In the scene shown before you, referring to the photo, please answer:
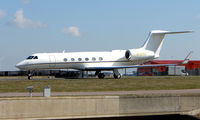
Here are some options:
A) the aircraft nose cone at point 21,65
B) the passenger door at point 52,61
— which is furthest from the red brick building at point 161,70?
the aircraft nose cone at point 21,65

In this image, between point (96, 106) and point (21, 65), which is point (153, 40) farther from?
point (96, 106)

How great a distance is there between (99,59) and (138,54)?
17.4ft

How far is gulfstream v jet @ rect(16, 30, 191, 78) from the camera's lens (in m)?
38.1

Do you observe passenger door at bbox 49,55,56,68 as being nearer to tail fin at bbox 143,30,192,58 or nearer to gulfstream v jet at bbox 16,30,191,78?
gulfstream v jet at bbox 16,30,191,78

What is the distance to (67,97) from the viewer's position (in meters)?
17.9

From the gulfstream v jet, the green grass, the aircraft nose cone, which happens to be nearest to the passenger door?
the gulfstream v jet

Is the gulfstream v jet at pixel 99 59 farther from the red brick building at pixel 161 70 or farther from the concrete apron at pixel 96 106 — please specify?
the red brick building at pixel 161 70

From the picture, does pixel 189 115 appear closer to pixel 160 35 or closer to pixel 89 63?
pixel 89 63

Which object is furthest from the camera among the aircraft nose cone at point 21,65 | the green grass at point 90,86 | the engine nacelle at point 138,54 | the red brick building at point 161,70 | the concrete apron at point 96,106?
the red brick building at point 161,70

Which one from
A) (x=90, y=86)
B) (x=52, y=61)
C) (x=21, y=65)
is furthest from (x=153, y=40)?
(x=90, y=86)

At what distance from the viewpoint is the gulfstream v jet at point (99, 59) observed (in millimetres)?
38062

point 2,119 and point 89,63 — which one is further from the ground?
point 89,63

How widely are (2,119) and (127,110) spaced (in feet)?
22.3

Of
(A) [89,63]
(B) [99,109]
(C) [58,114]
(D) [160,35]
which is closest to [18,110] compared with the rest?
(C) [58,114]
